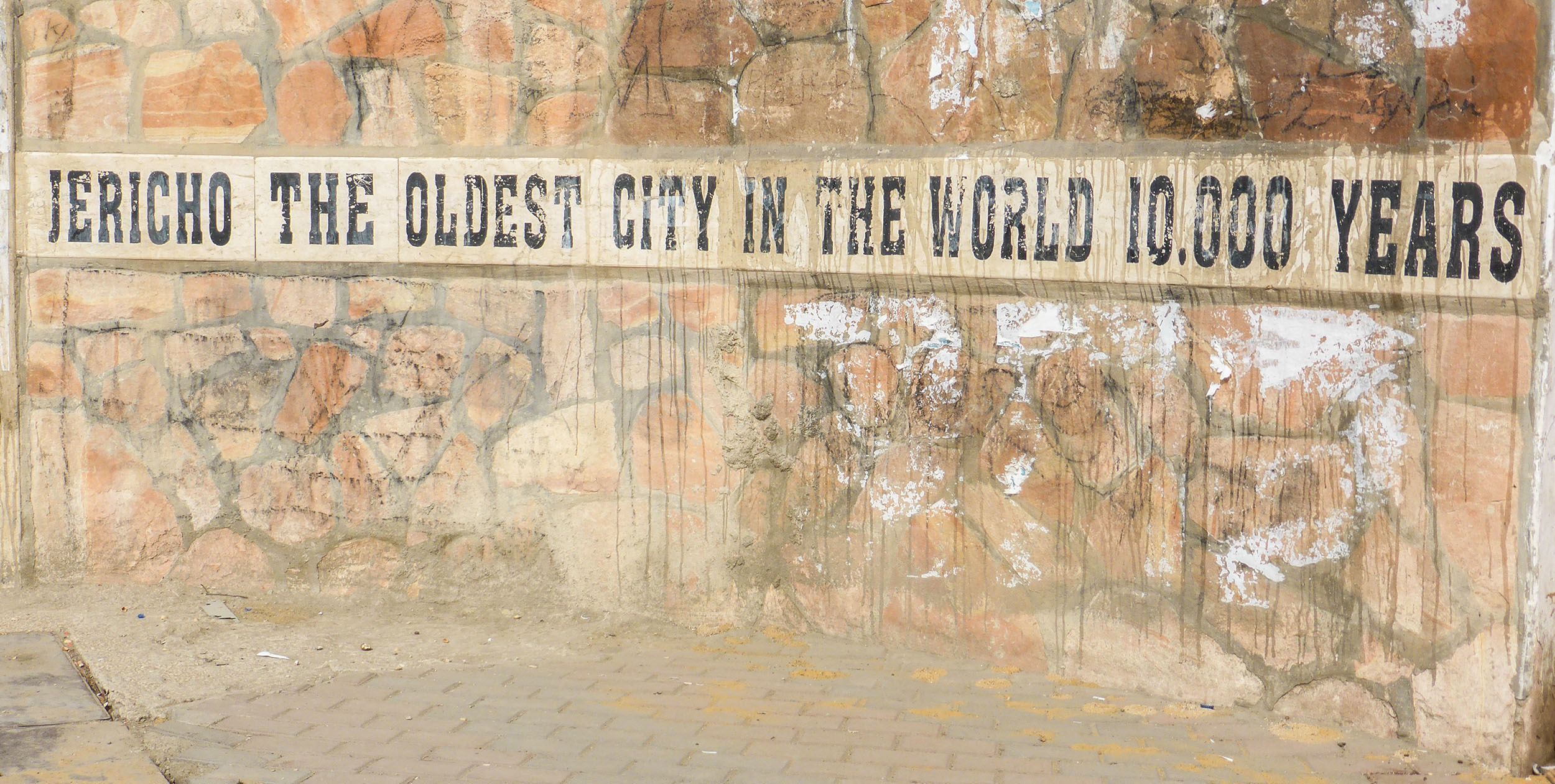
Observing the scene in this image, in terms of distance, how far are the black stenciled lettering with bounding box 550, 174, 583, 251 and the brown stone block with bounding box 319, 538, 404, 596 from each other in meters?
1.23

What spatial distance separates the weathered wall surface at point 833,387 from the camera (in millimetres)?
3273

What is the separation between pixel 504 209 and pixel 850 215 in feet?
3.69

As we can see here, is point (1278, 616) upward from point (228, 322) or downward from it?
downward

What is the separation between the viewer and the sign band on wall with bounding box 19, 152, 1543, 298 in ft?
10.6

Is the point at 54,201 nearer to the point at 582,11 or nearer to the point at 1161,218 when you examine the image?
the point at 582,11

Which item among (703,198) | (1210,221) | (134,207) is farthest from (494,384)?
(1210,221)

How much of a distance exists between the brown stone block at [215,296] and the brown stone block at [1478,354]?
353cm

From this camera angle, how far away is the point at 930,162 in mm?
3844

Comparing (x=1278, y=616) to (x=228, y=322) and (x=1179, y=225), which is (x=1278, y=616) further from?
(x=228, y=322)

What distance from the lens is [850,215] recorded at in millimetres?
3941

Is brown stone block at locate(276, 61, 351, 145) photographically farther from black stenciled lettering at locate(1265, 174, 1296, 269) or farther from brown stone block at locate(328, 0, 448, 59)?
black stenciled lettering at locate(1265, 174, 1296, 269)

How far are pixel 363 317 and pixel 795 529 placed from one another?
62.0 inches

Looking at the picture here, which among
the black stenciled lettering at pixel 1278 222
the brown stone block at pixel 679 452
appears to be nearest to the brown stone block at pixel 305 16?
the brown stone block at pixel 679 452

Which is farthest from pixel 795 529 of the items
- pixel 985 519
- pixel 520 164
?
pixel 520 164
